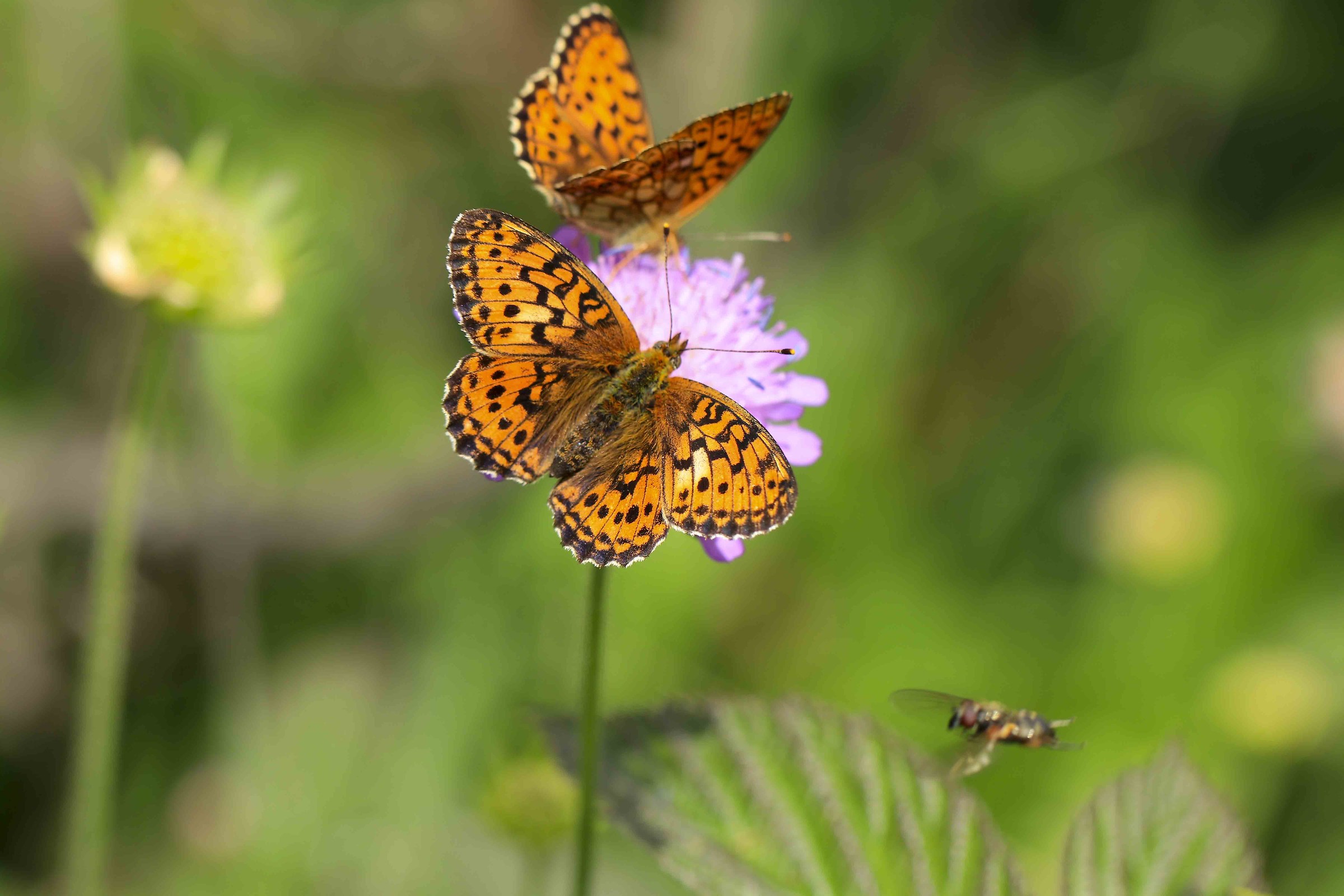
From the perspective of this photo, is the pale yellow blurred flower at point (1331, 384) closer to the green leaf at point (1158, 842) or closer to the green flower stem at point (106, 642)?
the green leaf at point (1158, 842)

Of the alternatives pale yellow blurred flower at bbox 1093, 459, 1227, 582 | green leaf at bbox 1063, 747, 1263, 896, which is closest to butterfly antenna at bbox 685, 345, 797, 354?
green leaf at bbox 1063, 747, 1263, 896

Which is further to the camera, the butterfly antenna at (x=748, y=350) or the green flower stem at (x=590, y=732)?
the butterfly antenna at (x=748, y=350)

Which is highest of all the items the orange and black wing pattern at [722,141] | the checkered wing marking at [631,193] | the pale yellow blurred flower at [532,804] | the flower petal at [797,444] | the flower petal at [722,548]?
the orange and black wing pattern at [722,141]

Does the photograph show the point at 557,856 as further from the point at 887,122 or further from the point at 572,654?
the point at 887,122

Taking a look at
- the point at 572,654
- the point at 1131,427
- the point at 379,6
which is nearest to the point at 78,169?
the point at 379,6

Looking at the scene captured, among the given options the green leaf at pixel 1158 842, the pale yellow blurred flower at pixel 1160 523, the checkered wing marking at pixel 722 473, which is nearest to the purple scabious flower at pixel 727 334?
the checkered wing marking at pixel 722 473

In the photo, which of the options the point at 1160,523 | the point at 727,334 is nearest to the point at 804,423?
the point at 1160,523

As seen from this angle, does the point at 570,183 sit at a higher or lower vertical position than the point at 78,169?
lower
